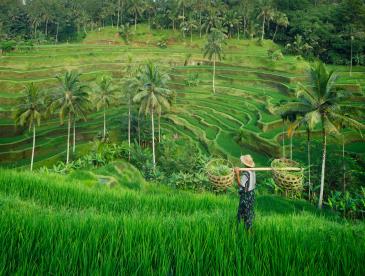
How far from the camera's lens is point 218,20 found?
239 feet

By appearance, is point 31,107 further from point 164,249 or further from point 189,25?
point 189,25

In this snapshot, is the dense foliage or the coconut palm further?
the coconut palm

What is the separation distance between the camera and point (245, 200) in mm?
5953

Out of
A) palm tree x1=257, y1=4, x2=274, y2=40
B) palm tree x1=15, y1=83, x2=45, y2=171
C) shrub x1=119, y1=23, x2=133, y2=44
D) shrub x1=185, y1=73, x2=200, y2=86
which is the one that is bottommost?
palm tree x1=15, y1=83, x2=45, y2=171

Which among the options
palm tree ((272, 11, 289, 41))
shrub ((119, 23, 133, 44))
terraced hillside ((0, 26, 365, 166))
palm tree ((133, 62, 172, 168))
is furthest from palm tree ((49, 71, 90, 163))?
palm tree ((272, 11, 289, 41))

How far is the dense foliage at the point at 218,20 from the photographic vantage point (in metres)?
61.1

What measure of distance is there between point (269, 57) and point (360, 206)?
37.9 m

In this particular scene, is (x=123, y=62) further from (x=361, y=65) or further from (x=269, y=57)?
(x=361, y=65)

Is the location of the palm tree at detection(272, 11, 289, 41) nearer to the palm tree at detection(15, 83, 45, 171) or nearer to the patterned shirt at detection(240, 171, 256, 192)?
the palm tree at detection(15, 83, 45, 171)

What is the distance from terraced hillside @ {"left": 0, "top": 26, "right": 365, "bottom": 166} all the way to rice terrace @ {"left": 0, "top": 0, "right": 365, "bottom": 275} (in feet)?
0.78

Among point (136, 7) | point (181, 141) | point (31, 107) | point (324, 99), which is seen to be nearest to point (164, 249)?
point (324, 99)

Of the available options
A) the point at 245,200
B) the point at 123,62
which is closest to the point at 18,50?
the point at 123,62

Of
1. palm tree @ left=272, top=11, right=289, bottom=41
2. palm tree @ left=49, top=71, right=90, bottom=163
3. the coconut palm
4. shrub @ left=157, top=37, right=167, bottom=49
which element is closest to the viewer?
palm tree @ left=49, top=71, right=90, bottom=163

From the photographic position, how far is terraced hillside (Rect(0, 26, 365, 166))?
1382 inches
